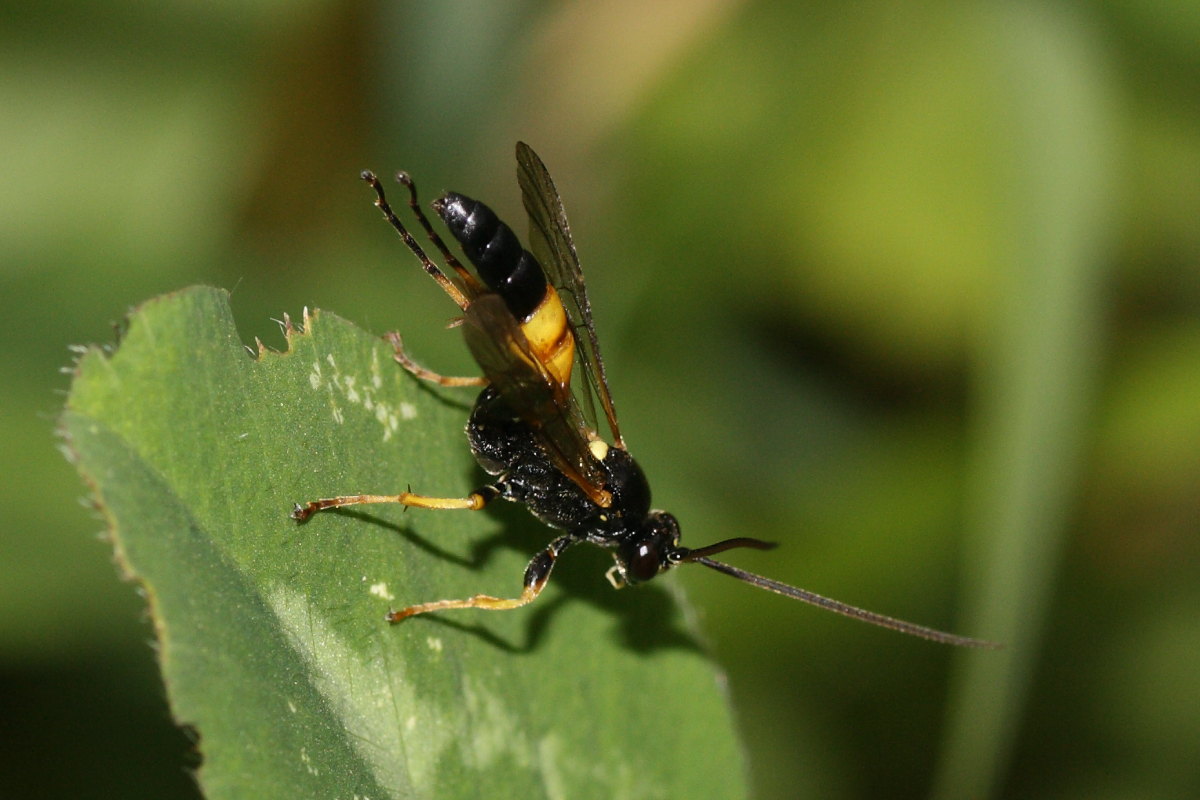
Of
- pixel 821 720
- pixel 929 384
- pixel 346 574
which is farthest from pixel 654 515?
pixel 929 384

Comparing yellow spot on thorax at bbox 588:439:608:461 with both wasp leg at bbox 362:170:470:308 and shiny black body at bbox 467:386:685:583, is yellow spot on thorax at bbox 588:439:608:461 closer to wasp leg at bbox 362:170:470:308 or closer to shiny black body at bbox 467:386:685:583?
A: shiny black body at bbox 467:386:685:583

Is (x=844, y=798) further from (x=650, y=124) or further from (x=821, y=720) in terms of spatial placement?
(x=650, y=124)

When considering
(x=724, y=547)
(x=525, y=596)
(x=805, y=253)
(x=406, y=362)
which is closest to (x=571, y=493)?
(x=525, y=596)

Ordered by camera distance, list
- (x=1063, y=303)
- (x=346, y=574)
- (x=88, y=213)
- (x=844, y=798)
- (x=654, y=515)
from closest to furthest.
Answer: (x=346, y=574) → (x=654, y=515) → (x=1063, y=303) → (x=844, y=798) → (x=88, y=213)

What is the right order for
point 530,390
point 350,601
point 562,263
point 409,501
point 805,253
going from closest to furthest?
point 350,601
point 409,501
point 530,390
point 562,263
point 805,253

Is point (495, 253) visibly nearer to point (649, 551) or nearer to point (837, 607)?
point (649, 551)

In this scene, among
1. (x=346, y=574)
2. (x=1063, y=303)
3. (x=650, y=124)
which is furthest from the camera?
(x=650, y=124)
